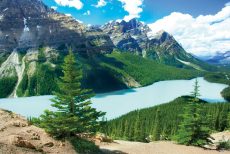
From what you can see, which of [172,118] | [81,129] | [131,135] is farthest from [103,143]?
[172,118]

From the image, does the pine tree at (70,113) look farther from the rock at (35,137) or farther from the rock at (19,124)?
the rock at (19,124)

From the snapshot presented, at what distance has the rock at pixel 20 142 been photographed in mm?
37438

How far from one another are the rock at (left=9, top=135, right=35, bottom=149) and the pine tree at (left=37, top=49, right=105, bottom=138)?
3332mm

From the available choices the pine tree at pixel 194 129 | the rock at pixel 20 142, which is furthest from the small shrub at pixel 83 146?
the pine tree at pixel 194 129

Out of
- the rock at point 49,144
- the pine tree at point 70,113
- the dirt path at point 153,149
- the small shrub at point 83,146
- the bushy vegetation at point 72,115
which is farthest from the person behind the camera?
the dirt path at point 153,149

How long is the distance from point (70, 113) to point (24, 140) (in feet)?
21.3

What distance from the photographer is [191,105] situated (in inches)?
2276

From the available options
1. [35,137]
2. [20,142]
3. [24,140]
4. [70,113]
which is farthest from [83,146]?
[20,142]

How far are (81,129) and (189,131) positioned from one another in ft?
75.5

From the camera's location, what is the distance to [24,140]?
3862 centimetres

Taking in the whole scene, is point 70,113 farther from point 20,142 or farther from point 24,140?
point 20,142

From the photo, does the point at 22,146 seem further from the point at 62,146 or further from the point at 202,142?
the point at 202,142

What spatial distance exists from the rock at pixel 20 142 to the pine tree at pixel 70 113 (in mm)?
3332

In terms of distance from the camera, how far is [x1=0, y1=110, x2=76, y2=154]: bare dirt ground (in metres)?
36.8
